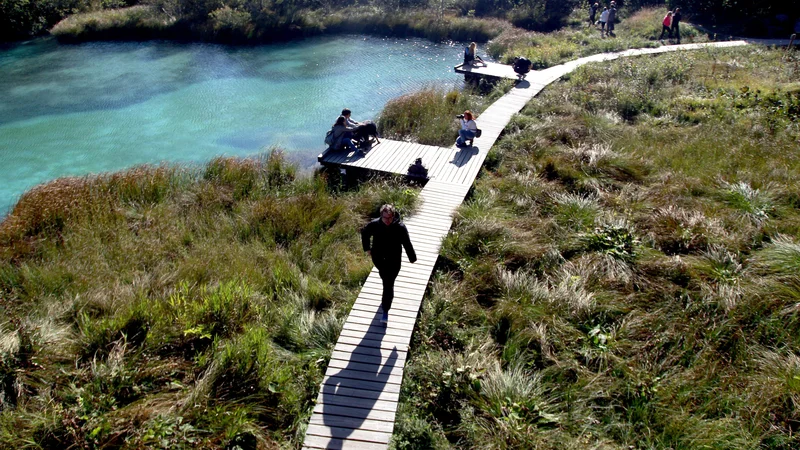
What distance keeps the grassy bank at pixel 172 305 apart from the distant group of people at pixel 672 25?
62.2ft

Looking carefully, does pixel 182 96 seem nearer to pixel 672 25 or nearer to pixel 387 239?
pixel 387 239

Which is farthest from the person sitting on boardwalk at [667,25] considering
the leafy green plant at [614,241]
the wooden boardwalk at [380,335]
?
the leafy green plant at [614,241]

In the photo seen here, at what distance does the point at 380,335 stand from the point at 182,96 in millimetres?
16409

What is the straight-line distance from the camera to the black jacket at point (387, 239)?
682 cm

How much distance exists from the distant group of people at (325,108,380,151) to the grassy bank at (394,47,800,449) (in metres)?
3.28

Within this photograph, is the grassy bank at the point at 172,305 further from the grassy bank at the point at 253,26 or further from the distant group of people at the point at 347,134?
the grassy bank at the point at 253,26

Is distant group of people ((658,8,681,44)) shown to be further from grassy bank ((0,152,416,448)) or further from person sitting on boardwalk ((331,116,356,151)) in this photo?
grassy bank ((0,152,416,448))

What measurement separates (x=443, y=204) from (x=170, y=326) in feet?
18.7

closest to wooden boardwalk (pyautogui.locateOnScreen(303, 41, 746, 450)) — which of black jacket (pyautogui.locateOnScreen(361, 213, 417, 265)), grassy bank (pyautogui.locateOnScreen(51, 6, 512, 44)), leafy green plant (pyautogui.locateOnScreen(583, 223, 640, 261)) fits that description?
black jacket (pyautogui.locateOnScreen(361, 213, 417, 265))

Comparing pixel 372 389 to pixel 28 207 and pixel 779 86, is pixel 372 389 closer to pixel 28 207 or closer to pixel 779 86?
pixel 28 207

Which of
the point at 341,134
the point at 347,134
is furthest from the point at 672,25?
the point at 341,134

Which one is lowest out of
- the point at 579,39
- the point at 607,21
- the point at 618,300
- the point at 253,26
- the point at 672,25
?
the point at 618,300

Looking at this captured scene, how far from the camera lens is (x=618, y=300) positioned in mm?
7938

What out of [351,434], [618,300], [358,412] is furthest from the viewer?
[618,300]
